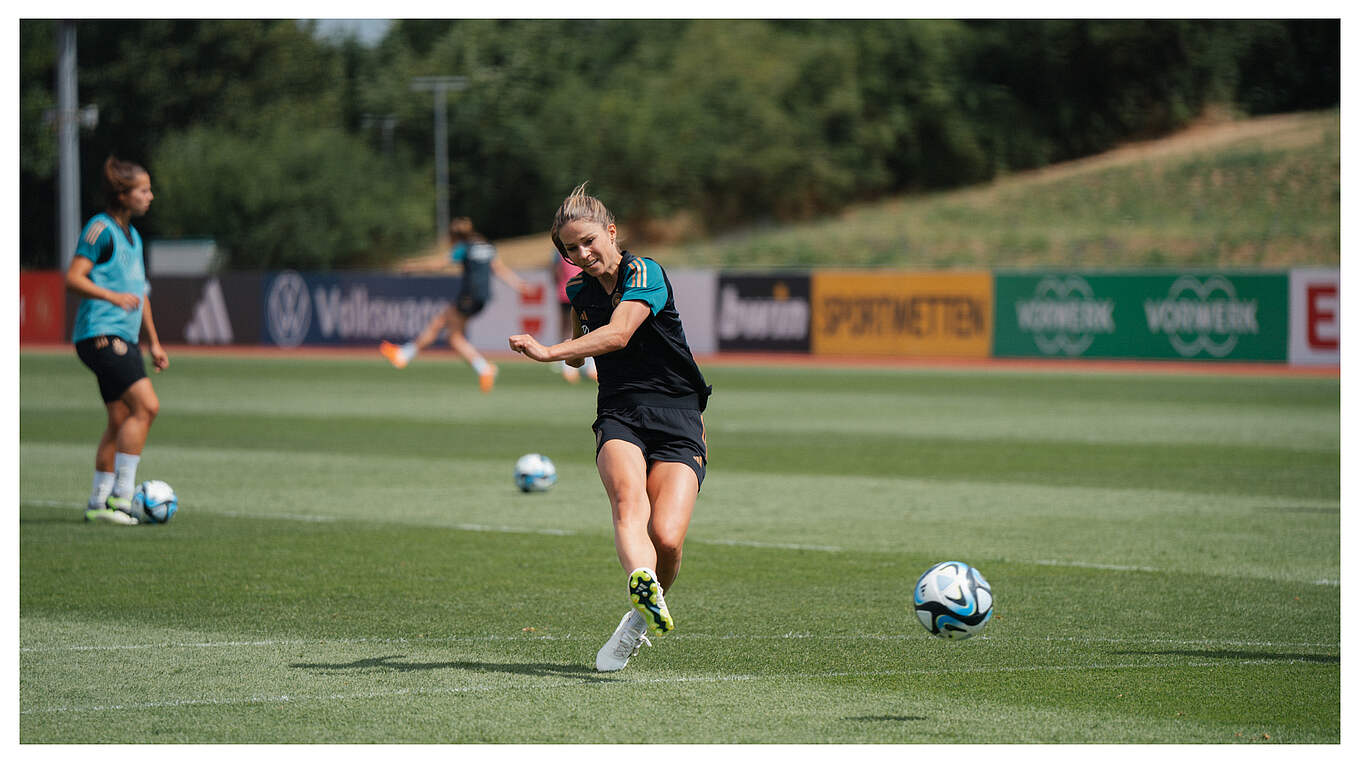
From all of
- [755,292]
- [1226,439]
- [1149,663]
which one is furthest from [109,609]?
[755,292]

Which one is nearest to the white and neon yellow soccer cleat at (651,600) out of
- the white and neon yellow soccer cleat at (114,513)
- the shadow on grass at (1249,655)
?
the shadow on grass at (1249,655)

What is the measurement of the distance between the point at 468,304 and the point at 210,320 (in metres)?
14.4

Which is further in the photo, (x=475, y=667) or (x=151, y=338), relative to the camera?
(x=151, y=338)

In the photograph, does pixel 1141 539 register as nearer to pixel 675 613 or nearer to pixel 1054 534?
pixel 1054 534

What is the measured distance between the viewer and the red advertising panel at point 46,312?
1467 inches

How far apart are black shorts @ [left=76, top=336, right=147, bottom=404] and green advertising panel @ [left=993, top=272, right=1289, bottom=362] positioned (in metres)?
21.5

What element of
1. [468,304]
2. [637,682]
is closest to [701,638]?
[637,682]

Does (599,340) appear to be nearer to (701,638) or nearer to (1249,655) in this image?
(701,638)

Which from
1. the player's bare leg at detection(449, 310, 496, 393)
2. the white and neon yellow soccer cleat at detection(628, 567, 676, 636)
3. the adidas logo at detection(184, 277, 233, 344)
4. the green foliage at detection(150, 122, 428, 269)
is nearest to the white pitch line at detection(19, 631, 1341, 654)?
the white and neon yellow soccer cleat at detection(628, 567, 676, 636)

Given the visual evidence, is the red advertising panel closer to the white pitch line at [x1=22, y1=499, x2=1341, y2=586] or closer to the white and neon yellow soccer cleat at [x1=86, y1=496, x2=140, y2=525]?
the white pitch line at [x1=22, y1=499, x2=1341, y2=586]

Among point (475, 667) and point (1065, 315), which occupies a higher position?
point (1065, 315)

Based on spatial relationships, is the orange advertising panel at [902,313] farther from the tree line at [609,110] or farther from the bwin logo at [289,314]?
the tree line at [609,110]

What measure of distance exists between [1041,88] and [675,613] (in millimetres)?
60052

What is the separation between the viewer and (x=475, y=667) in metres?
6.74
